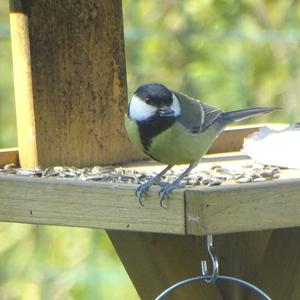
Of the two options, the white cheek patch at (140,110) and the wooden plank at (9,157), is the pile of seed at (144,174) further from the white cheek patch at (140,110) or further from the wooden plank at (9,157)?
the white cheek patch at (140,110)

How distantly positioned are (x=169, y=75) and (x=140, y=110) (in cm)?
237

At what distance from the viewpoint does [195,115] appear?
268 centimetres

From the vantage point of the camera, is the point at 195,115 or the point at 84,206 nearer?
the point at 84,206

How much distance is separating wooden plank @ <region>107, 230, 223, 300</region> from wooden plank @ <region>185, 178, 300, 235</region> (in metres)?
0.38

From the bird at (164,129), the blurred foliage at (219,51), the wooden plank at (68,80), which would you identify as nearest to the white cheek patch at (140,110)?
the bird at (164,129)

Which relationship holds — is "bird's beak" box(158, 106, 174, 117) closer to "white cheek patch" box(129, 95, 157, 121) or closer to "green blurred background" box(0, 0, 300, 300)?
"white cheek patch" box(129, 95, 157, 121)

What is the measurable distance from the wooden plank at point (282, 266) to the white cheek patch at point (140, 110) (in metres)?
0.45

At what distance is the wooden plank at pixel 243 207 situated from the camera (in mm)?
1979

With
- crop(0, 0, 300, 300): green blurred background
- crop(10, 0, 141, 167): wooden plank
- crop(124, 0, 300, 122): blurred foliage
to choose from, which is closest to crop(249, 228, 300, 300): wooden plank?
crop(10, 0, 141, 167): wooden plank

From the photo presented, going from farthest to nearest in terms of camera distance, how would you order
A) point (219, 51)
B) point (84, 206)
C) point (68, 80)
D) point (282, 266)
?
point (219, 51), point (68, 80), point (282, 266), point (84, 206)

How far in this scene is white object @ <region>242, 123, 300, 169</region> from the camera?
2590 millimetres

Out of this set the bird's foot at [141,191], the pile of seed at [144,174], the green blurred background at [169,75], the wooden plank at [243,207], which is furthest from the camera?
the green blurred background at [169,75]

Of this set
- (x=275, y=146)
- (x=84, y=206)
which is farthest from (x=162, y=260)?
(x=275, y=146)

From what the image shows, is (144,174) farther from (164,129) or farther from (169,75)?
(169,75)
